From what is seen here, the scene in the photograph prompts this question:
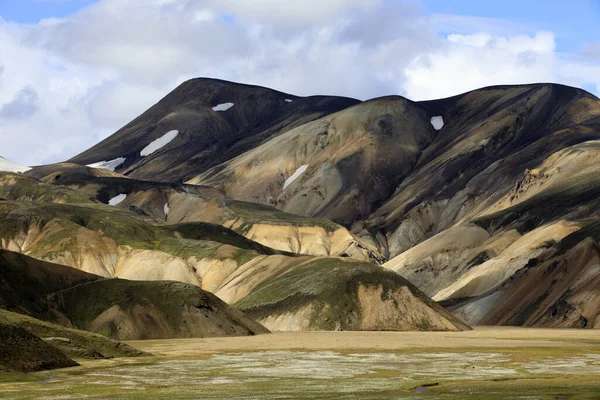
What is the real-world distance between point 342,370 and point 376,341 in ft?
135

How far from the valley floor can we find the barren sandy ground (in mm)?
119

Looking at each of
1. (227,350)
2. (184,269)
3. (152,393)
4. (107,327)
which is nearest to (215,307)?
(107,327)

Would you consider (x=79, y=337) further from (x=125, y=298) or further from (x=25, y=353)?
(x=125, y=298)

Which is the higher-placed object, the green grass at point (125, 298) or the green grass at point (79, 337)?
the green grass at point (125, 298)

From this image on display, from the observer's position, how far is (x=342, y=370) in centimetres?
8062

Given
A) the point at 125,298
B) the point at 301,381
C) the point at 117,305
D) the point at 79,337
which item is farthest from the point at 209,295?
the point at 301,381

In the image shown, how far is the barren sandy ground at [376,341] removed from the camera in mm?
111863

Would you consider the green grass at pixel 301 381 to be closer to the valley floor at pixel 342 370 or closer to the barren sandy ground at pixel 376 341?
the valley floor at pixel 342 370

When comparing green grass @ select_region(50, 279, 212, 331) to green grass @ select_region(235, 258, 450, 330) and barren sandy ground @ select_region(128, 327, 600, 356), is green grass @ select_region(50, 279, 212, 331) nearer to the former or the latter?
barren sandy ground @ select_region(128, 327, 600, 356)

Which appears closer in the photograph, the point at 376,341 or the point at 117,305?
the point at 376,341

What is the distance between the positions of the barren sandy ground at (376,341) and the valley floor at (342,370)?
4.7 inches

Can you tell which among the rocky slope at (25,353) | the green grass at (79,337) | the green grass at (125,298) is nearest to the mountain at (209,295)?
the green grass at (125,298)

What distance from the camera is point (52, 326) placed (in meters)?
96.7

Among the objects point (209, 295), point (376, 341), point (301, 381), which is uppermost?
point (209, 295)
